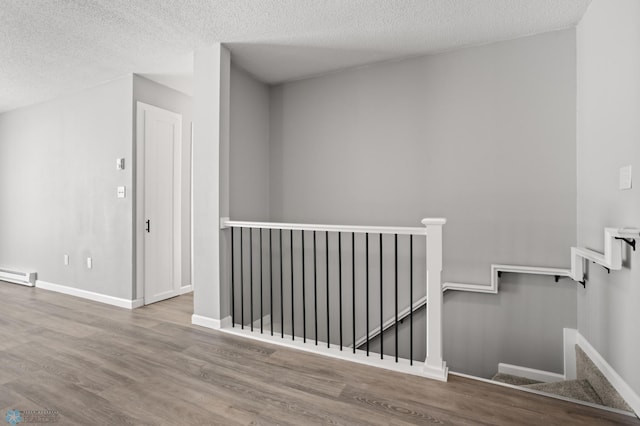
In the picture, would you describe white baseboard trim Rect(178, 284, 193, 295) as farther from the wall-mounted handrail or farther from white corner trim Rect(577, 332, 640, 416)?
white corner trim Rect(577, 332, 640, 416)

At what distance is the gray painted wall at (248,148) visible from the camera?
3.21 metres

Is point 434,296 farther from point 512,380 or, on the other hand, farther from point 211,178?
point 211,178

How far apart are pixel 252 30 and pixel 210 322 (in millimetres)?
2501

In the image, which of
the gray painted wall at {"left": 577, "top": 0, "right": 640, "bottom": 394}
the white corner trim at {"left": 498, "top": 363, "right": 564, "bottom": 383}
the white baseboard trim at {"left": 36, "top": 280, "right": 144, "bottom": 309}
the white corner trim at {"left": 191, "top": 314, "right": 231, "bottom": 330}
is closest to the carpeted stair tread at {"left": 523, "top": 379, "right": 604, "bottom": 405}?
the gray painted wall at {"left": 577, "top": 0, "right": 640, "bottom": 394}

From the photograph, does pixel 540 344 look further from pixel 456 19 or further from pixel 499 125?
pixel 456 19

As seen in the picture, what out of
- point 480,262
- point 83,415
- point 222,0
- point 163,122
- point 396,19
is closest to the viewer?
point 83,415

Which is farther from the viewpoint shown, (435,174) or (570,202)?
(435,174)

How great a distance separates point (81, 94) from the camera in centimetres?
386

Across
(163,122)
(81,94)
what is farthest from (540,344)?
(81,94)

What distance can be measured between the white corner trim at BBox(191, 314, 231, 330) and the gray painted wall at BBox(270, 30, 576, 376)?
1.43m

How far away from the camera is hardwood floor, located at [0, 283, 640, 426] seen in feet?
5.36

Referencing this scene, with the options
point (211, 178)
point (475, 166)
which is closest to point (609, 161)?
point (475, 166)

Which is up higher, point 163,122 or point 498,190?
point 163,122

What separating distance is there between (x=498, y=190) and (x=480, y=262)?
638 millimetres
